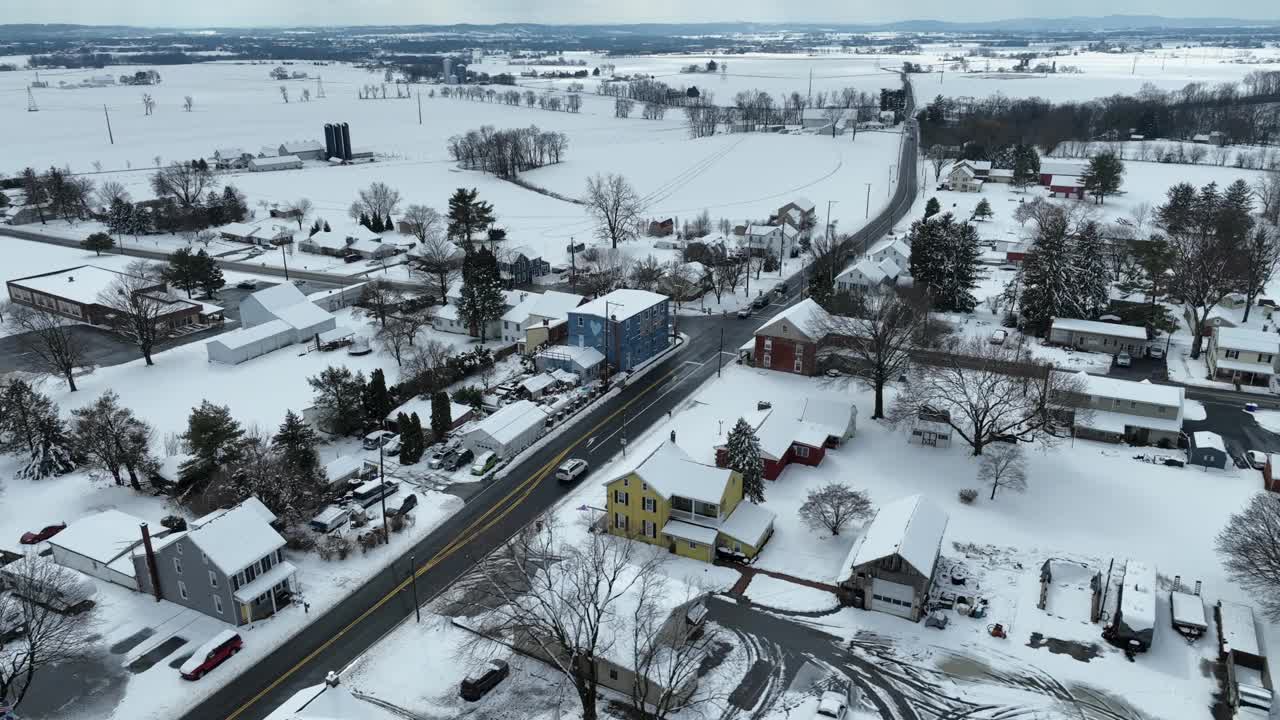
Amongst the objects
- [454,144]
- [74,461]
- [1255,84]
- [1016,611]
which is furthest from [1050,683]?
[1255,84]

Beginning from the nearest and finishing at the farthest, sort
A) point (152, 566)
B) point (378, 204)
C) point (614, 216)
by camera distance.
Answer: point (152, 566) → point (614, 216) → point (378, 204)

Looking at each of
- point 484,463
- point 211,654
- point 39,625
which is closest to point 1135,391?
point 484,463

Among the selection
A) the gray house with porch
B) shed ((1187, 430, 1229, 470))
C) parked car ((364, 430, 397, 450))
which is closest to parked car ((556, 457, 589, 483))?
parked car ((364, 430, 397, 450))

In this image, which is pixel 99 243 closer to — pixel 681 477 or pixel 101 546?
pixel 101 546

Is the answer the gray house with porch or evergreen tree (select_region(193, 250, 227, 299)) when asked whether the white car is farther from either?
evergreen tree (select_region(193, 250, 227, 299))

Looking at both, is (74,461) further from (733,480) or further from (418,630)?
(733,480)
